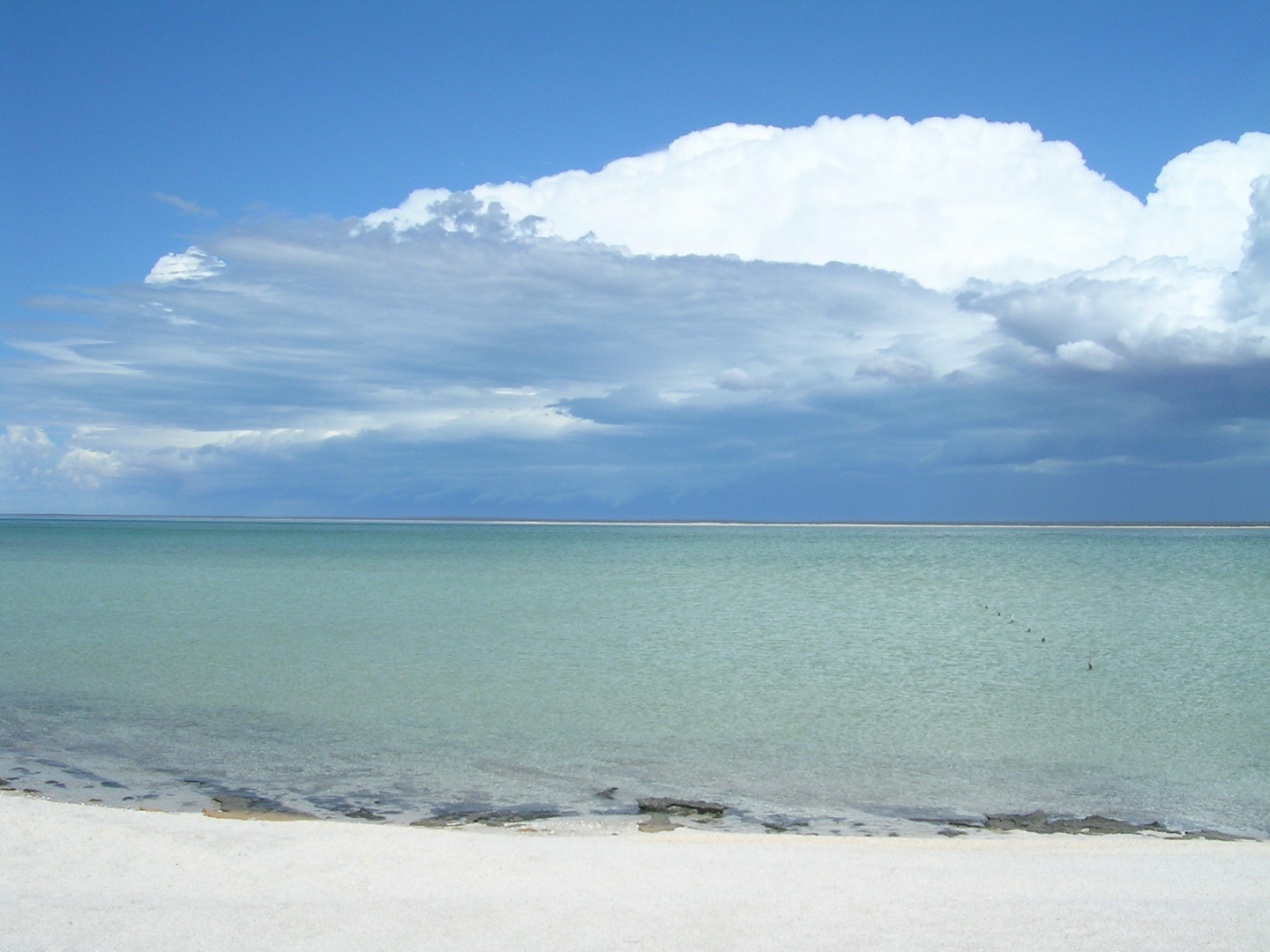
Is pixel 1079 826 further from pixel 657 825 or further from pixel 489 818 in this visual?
pixel 489 818

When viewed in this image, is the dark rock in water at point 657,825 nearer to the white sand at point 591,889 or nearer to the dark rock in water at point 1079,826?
the white sand at point 591,889

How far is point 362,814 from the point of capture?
34.0ft

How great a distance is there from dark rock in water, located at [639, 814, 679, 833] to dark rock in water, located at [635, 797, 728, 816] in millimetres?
238

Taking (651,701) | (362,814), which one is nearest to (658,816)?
(362,814)

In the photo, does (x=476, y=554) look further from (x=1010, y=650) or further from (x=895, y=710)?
(x=895, y=710)

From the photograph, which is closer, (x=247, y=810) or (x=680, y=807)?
(x=247, y=810)

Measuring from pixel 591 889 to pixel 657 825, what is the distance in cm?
264

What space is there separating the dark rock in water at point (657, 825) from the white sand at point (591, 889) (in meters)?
0.34

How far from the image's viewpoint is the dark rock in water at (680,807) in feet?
34.4

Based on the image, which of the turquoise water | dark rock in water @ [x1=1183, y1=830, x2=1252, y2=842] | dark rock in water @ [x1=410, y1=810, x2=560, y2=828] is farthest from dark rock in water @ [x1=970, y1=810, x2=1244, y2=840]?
dark rock in water @ [x1=410, y1=810, x2=560, y2=828]

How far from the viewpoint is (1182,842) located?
30.3 ft

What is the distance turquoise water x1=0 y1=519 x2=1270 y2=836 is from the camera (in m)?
11.6

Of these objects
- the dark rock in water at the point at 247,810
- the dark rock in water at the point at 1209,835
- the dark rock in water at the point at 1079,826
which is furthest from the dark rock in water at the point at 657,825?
the dark rock in water at the point at 1209,835

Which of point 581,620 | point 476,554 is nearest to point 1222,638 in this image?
point 581,620
